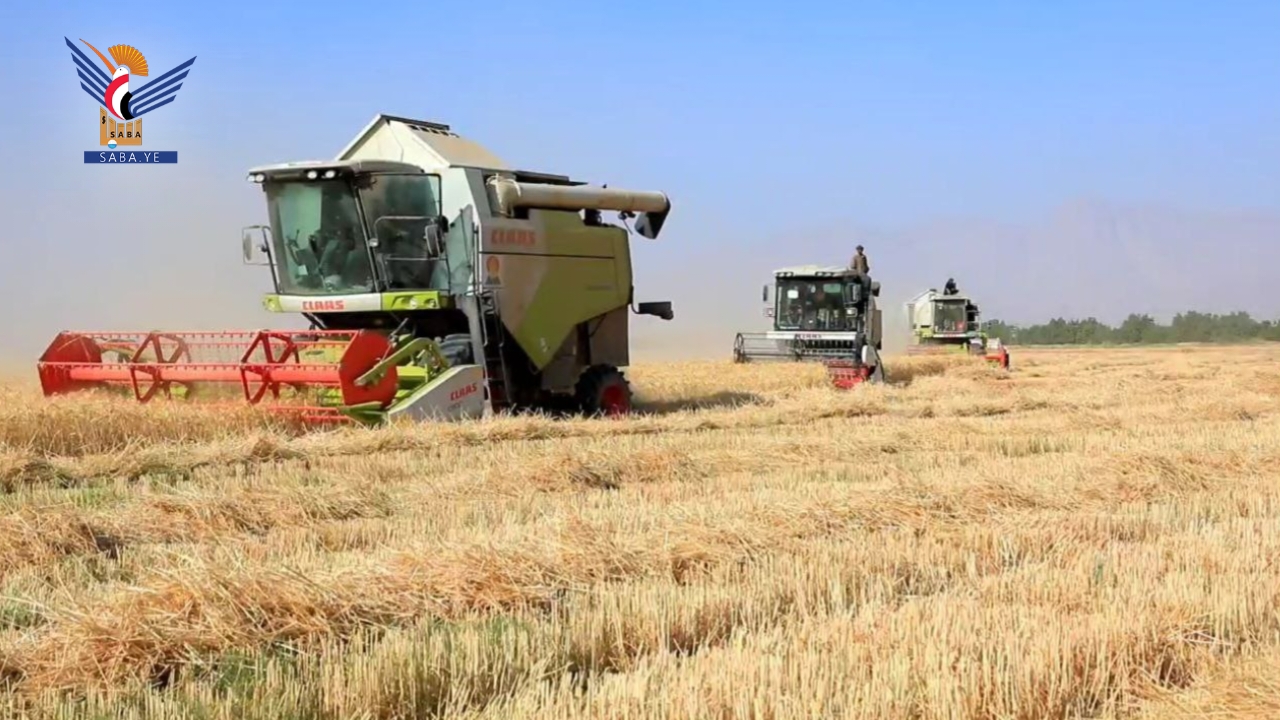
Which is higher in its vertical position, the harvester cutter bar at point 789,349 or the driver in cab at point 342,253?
the driver in cab at point 342,253

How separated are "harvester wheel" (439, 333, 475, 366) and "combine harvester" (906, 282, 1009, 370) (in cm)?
1812

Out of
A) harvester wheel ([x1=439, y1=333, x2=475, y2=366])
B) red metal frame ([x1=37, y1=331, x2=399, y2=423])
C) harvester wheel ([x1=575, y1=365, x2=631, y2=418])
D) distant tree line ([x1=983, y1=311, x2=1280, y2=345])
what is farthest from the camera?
distant tree line ([x1=983, y1=311, x2=1280, y2=345])

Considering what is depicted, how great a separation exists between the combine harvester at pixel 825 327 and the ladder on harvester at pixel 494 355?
672cm

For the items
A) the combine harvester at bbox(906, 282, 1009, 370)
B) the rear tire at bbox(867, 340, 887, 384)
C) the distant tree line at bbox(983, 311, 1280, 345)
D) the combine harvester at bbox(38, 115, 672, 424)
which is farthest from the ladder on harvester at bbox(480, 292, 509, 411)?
the distant tree line at bbox(983, 311, 1280, 345)

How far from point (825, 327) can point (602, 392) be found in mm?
8244

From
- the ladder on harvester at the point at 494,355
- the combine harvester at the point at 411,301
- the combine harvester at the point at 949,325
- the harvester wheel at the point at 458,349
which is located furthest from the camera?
the combine harvester at the point at 949,325

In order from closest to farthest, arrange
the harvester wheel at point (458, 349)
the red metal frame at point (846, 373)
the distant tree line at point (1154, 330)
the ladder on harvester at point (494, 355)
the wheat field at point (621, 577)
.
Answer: the wheat field at point (621, 577) → the harvester wheel at point (458, 349) → the ladder on harvester at point (494, 355) → the red metal frame at point (846, 373) → the distant tree line at point (1154, 330)

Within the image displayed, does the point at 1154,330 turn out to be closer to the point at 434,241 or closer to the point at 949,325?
the point at 949,325

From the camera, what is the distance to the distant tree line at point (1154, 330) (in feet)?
186

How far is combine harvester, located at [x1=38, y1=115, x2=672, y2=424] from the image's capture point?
8.91m

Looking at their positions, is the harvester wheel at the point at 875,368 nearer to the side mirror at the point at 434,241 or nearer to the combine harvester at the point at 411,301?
the combine harvester at the point at 411,301

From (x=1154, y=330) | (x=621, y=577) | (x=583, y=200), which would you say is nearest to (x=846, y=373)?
(x=583, y=200)

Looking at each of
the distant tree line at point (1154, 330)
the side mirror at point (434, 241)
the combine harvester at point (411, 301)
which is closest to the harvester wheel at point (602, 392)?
the combine harvester at point (411, 301)

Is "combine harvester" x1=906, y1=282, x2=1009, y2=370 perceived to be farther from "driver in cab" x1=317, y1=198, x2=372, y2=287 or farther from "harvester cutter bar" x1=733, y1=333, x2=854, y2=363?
"driver in cab" x1=317, y1=198, x2=372, y2=287
